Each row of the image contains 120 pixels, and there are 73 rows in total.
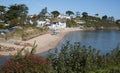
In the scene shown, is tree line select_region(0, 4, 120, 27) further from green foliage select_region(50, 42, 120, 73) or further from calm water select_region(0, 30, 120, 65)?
green foliage select_region(50, 42, 120, 73)

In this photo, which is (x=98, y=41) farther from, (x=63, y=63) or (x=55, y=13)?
(x=55, y=13)

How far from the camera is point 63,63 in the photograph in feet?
29.7

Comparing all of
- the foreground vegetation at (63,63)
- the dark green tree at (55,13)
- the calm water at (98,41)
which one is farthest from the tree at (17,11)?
the foreground vegetation at (63,63)

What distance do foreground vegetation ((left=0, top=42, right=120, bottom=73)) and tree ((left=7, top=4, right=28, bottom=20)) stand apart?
70591mm

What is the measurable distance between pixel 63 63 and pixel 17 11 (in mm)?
75971

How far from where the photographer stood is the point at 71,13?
145750 millimetres

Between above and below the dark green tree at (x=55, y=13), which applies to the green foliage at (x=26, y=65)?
below

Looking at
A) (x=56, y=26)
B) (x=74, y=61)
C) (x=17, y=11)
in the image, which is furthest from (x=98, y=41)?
(x=74, y=61)

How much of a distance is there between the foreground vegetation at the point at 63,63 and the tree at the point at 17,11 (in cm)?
7059

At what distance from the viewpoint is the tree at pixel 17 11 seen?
3152 inches

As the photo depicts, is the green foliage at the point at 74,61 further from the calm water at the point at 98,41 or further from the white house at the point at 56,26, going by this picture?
the white house at the point at 56,26

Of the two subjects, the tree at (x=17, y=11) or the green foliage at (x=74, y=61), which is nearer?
the green foliage at (x=74, y=61)

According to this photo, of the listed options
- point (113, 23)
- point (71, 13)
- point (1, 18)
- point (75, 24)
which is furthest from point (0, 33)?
point (113, 23)

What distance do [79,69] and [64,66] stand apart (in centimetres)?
57
